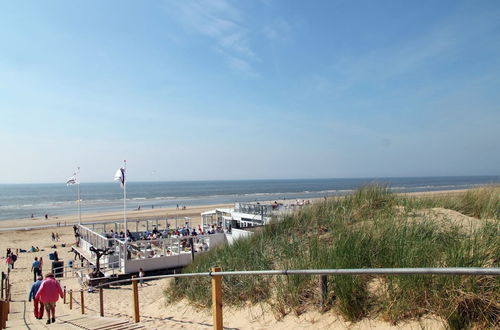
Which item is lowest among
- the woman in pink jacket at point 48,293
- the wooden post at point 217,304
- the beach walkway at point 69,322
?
the beach walkway at point 69,322

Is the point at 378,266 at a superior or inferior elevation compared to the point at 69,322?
superior

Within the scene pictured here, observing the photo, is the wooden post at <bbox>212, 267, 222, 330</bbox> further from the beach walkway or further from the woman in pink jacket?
the woman in pink jacket

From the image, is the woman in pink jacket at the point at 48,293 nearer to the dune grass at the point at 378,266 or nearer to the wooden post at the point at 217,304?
the dune grass at the point at 378,266

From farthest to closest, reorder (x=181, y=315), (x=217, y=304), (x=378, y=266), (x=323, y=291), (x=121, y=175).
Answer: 1. (x=121, y=175)
2. (x=181, y=315)
3. (x=378, y=266)
4. (x=323, y=291)
5. (x=217, y=304)

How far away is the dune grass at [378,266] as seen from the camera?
11.9ft

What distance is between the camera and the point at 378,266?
487 cm

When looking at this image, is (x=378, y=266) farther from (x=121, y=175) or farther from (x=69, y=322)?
(x=121, y=175)

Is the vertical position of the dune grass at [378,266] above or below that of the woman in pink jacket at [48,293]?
above

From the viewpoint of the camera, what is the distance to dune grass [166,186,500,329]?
143 inches

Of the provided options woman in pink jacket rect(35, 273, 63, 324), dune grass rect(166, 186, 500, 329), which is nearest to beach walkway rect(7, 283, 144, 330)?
woman in pink jacket rect(35, 273, 63, 324)

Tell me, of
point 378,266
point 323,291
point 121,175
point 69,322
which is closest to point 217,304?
point 323,291

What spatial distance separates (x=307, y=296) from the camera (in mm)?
5059

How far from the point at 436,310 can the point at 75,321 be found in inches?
312

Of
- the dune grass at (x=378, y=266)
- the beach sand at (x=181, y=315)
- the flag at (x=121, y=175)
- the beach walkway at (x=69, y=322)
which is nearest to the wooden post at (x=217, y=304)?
the beach sand at (x=181, y=315)
